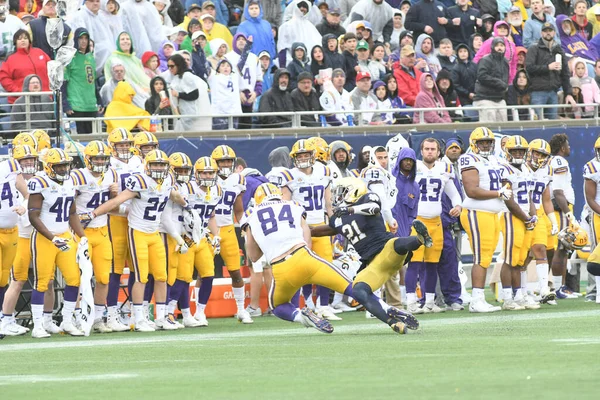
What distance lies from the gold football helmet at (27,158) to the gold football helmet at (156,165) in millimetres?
1122

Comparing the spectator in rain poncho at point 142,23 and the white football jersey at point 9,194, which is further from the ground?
the spectator in rain poncho at point 142,23

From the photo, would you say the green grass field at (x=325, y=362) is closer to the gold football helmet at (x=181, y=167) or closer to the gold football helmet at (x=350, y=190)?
the gold football helmet at (x=350, y=190)

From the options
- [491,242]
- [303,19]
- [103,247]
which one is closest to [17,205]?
[103,247]

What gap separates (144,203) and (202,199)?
91 cm

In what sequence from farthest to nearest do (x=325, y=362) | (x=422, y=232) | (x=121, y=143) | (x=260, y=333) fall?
(x=121, y=143)
(x=260, y=333)
(x=422, y=232)
(x=325, y=362)

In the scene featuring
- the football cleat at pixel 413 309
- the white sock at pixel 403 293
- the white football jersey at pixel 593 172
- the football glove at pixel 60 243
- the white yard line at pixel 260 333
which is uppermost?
the white football jersey at pixel 593 172

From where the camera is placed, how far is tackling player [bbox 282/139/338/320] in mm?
14188

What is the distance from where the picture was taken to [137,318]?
44.1 ft

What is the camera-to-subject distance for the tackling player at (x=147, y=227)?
44.0 feet

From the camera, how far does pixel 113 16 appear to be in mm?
18844

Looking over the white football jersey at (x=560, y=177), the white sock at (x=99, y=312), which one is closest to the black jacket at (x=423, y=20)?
the white football jersey at (x=560, y=177)

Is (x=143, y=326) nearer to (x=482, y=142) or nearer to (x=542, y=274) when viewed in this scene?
(x=482, y=142)

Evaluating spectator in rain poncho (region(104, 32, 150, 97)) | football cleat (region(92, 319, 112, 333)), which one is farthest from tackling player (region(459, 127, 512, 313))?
spectator in rain poncho (region(104, 32, 150, 97))

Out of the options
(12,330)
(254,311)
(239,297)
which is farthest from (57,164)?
(254,311)
